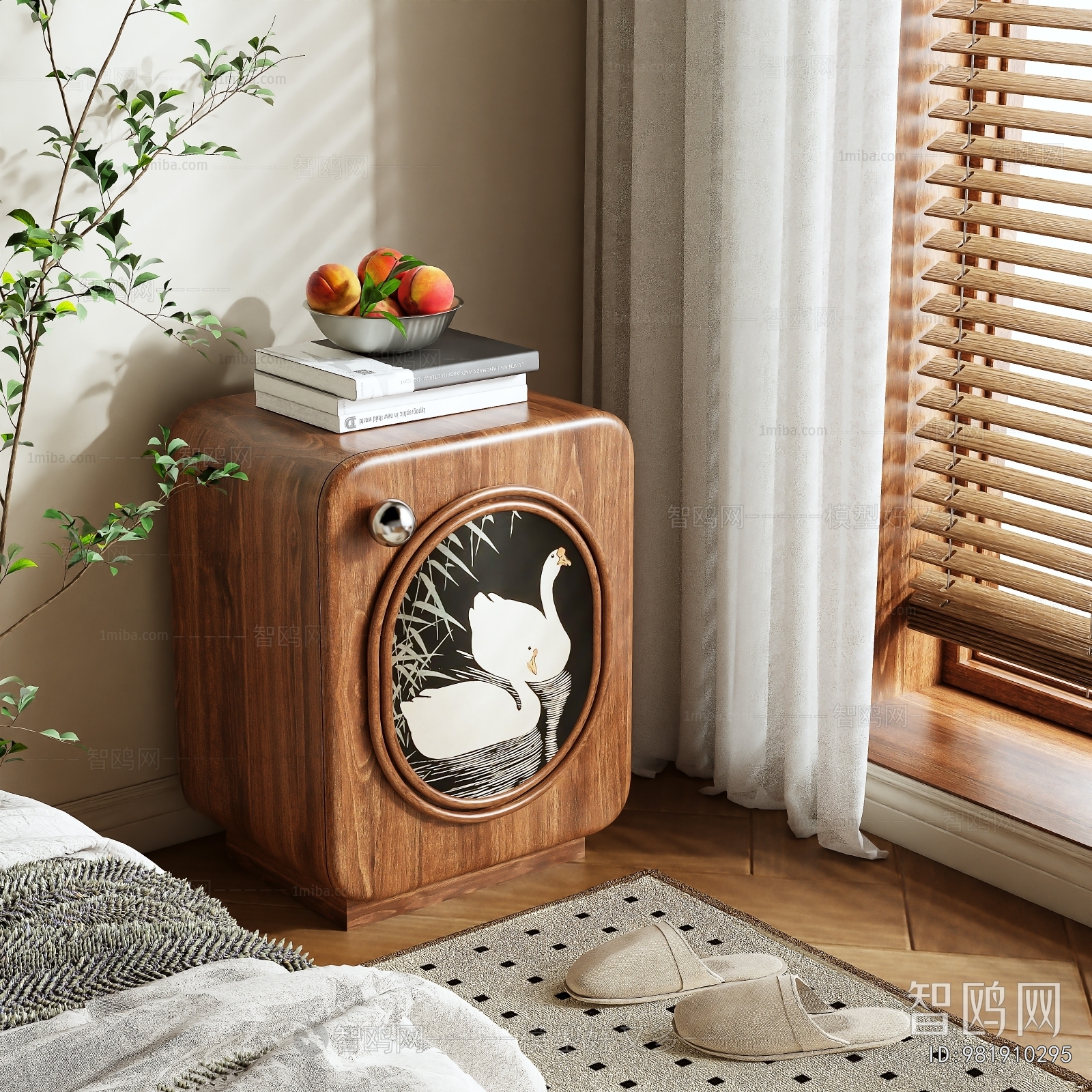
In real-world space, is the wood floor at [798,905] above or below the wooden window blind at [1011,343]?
below

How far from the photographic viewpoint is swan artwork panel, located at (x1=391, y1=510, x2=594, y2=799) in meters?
1.91

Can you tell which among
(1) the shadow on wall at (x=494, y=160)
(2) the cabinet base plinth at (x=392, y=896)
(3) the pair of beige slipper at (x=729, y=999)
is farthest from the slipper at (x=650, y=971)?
(1) the shadow on wall at (x=494, y=160)

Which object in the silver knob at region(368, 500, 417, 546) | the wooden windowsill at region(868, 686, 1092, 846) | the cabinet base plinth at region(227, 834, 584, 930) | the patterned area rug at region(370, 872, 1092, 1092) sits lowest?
the patterned area rug at region(370, 872, 1092, 1092)

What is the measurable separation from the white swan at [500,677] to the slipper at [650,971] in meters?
0.34

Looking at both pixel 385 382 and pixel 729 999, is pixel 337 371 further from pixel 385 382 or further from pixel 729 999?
pixel 729 999

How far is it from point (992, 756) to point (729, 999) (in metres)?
0.74

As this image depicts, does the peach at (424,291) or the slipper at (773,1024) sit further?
the peach at (424,291)

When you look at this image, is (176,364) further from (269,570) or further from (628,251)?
(628,251)

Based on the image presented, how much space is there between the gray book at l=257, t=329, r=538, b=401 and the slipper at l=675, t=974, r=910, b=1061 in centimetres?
90

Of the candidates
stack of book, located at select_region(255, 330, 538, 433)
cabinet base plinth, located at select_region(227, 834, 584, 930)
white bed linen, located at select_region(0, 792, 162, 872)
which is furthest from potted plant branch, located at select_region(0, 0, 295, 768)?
white bed linen, located at select_region(0, 792, 162, 872)

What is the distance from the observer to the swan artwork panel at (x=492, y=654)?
1.91 metres

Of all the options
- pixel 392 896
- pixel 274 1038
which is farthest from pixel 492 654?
pixel 274 1038

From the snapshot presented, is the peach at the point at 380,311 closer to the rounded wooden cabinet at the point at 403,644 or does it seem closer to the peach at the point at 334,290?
the peach at the point at 334,290

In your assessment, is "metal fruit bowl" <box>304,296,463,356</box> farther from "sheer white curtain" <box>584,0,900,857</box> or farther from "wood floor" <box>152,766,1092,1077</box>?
"wood floor" <box>152,766,1092,1077</box>
